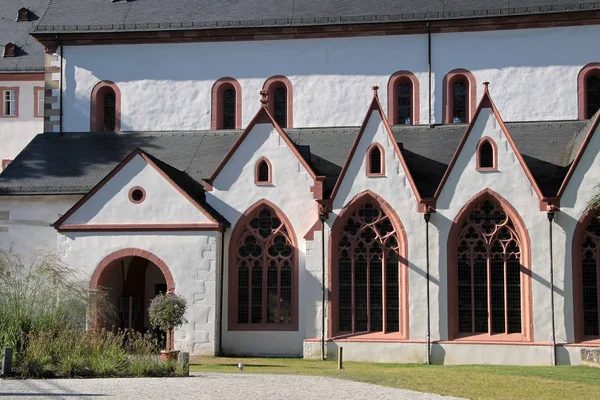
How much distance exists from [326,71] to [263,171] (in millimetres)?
6074

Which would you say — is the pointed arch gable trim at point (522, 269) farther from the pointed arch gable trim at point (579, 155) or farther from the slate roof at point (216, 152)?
the pointed arch gable trim at point (579, 155)

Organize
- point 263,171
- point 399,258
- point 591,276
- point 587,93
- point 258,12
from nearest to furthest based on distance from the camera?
point 591,276
point 399,258
point 263,171
point 587,93
point 258,12

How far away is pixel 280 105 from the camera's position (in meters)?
39.8

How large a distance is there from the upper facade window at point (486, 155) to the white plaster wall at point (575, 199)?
8.51ft

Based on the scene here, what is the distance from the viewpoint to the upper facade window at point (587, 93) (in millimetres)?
37688

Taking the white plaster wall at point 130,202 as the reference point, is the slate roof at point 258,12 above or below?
above

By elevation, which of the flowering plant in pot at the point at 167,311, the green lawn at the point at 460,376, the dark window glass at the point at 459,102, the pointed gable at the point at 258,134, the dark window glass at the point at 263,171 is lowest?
the green lawn at the point at 460,376

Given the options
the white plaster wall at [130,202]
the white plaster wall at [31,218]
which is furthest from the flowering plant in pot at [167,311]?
the white plaster wall at [31,218]

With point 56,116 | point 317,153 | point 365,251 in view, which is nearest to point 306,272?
point 365,251

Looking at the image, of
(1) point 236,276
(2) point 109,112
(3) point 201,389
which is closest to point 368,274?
(1) point 236,276

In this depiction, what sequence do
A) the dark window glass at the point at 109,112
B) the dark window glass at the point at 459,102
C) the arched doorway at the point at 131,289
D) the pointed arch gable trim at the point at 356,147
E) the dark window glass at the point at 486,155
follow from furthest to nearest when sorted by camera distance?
the dark window glass at the point at 109,112, the dark window glass at the point at 459,102, the arched doorway at the point at 131,289, the pointed arch gable trim at the point at 356,147, the dark window glass at the point at 486,155

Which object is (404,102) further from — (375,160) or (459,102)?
(375,160)

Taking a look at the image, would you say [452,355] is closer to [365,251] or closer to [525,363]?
[525,363]

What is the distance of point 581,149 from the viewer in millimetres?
33438
